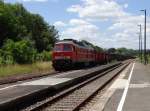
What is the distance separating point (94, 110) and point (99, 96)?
531cm

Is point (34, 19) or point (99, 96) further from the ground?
point (34, 19)

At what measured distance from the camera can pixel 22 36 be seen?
10262 centimetres

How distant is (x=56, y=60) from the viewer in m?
48.4

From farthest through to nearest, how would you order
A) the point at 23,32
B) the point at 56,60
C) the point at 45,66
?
the point at 23,32, the point at 45,66, the point at 56,60

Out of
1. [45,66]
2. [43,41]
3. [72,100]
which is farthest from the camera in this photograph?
[43,41]

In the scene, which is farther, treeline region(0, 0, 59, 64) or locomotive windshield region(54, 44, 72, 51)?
treeline region(0, 0, 59, 64)

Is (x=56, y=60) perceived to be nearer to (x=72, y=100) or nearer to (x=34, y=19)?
(x=72, y=100)

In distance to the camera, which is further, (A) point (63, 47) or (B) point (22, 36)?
(B) point (22, 36)

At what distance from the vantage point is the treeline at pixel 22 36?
56344 millimetres

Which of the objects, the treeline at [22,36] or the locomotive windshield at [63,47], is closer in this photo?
the locomotive windshield at [63,47]

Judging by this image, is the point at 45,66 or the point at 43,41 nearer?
the point at 45,66

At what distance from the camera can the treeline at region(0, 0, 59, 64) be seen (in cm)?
5634

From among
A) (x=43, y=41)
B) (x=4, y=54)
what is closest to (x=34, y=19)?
(x=43, y=41)

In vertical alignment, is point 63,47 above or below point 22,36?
below
